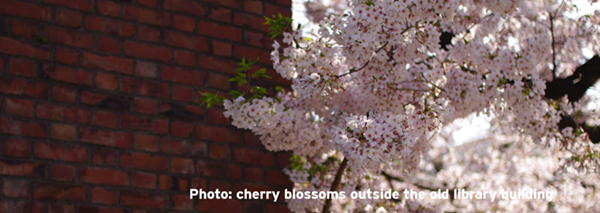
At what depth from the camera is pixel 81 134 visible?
283 centimetres

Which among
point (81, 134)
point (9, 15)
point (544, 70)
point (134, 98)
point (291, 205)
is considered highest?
point (544, 70)

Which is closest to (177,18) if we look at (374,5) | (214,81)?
(214,81)

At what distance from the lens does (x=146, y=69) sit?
3.06 meters

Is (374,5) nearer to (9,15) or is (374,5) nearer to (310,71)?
(310,71)

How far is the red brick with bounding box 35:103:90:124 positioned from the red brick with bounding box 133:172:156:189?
1.15 feet

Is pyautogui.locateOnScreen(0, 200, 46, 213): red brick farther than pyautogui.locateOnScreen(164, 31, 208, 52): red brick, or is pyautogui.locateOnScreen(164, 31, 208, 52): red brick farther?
pyautogui.locateOnScreen(164, 31, 208, 52): red brick

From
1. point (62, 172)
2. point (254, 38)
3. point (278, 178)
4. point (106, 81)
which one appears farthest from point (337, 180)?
point (62, 172)

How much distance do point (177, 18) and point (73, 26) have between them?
0.54 meters

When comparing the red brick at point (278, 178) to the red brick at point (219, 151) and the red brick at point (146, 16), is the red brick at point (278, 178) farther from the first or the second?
the red brick at point (146, 16)

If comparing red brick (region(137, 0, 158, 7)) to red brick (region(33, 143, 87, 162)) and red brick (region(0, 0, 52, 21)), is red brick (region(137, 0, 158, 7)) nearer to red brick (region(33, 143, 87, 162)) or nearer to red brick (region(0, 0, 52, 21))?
red brick (region(0, 0, 52, 21))

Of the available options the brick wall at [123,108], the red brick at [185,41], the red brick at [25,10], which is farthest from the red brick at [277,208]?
the red brick at [25,10]

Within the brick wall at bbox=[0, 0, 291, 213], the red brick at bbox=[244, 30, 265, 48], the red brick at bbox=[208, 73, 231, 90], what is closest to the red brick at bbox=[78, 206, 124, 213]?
the brick wall at bbox=[0, 0, 291, 213]

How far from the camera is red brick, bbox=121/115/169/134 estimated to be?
9.70ft

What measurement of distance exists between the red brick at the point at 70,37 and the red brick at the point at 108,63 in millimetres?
55
